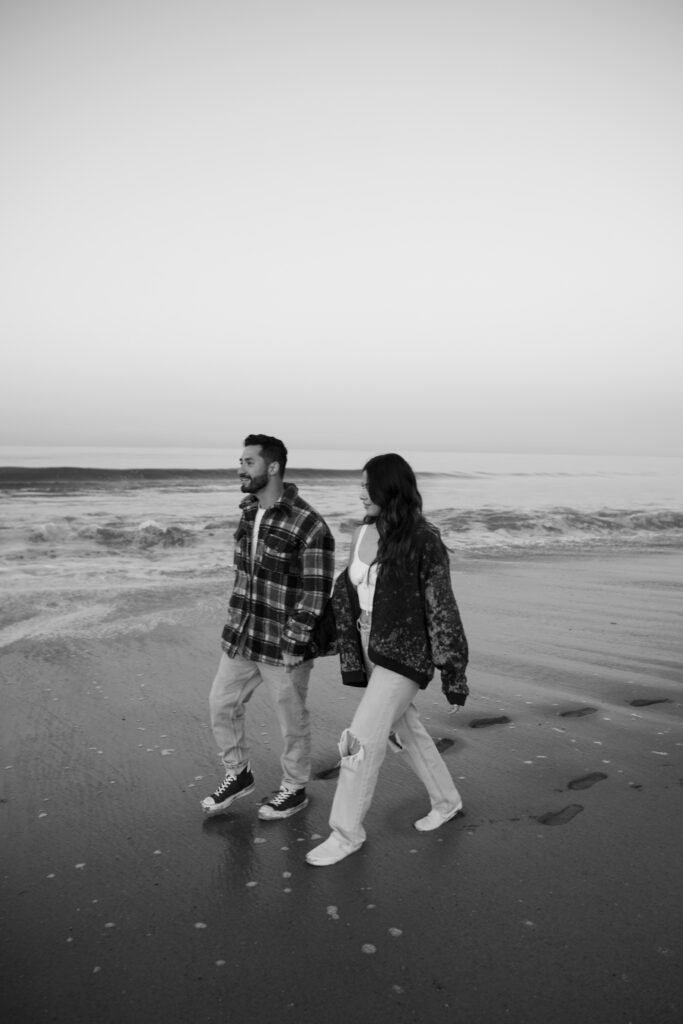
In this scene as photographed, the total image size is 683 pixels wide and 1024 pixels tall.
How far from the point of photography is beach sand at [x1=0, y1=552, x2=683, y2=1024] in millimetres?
2357

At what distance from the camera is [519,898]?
285cm

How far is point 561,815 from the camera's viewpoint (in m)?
3.52

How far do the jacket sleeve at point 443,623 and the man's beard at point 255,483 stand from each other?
105 cm

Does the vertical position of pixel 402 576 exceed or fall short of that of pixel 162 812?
it exceeds it

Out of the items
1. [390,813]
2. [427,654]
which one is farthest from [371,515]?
[390,813]

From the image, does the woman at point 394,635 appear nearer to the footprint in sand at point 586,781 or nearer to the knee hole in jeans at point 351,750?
the knee hole in jeans at point 351,750

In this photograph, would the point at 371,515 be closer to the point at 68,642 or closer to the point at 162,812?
the point at 162,812

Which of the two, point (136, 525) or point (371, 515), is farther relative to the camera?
point (136, 525)

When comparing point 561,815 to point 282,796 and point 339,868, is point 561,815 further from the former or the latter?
point 282,796

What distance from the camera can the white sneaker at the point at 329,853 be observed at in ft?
10.3

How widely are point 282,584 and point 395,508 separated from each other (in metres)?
0.82

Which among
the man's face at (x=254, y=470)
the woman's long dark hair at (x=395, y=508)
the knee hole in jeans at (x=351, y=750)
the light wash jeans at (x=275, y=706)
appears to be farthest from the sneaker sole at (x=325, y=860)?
the man's face at (x=254, y=470)

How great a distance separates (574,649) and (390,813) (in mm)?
3659

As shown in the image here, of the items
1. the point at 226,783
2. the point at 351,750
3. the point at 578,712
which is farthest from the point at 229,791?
the point at 578,712
